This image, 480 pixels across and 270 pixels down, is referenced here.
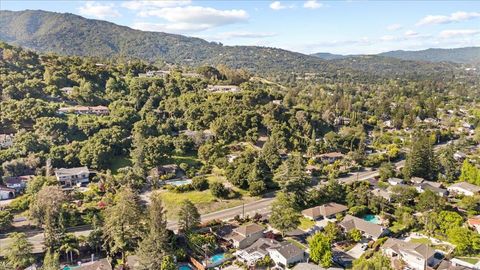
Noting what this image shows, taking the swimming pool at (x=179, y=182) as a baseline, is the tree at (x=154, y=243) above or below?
above

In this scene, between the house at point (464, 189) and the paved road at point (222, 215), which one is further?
the house at point (464, 189)

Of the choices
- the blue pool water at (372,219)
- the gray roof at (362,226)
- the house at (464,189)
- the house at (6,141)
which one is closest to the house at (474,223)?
the blue pool water at (372,219)

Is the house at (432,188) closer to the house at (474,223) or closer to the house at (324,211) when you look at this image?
the house at (474,223)

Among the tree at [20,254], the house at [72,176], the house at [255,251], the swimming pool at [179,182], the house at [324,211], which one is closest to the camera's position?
the tree at [20,254]

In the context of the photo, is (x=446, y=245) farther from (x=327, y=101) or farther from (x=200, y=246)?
(x=327, y=101)

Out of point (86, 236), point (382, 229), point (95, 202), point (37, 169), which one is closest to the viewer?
point (86, 236)

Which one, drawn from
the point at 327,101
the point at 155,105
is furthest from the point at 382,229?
the point at 327,101

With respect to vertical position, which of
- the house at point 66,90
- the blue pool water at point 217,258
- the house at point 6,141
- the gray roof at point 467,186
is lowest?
the gray roof at point 467,186
